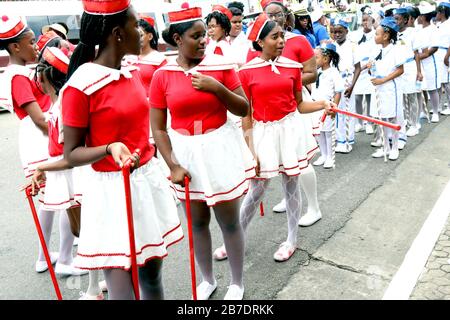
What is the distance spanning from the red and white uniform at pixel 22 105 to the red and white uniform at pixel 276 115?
1708mm

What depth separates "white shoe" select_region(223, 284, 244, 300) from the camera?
9.90 feet

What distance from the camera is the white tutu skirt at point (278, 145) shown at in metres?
3.39

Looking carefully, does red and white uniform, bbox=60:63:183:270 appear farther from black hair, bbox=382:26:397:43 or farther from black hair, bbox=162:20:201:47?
black hair, bbox=382:26:397:43

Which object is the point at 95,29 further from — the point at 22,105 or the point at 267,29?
the point at 22,105

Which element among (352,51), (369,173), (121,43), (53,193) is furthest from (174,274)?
(352,51)

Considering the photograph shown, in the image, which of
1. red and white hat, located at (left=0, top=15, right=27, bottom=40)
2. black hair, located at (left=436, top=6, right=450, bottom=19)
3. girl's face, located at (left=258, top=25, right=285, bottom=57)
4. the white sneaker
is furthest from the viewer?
black hair, located at (left=436, top=6, right=450, bottom=19)

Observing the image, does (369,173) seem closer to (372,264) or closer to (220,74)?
(372,264)

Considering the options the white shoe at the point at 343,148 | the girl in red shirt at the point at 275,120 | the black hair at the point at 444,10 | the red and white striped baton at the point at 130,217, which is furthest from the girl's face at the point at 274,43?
the black hair at the point at 444,10

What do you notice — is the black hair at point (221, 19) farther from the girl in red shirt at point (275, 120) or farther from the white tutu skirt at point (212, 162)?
the white tutu skirt at point (212, 162)

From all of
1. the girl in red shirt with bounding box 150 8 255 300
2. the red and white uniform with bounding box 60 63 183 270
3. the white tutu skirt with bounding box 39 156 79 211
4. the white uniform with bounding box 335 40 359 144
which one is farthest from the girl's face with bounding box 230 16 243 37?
the red and white uniform with bounding box 60 63 183 270

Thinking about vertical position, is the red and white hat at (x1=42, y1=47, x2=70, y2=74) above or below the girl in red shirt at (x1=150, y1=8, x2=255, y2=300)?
above

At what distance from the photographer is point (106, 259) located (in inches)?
80.4

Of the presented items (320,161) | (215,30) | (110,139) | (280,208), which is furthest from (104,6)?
(320,161)
